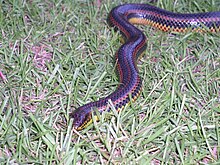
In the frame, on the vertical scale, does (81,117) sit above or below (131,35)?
below

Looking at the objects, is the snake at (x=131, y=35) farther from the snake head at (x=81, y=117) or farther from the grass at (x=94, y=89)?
the grass at (x=94, y=89)

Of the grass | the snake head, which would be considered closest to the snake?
the snake head

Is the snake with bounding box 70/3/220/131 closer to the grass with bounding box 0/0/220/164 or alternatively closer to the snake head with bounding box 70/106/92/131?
the snake head with bounding box 70/106/92/131

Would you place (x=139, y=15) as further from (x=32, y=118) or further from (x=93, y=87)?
(x=32, y=118)

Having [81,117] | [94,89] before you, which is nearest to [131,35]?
[94,89]

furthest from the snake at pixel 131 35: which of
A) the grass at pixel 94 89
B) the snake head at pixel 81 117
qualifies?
the grass at pixel 94 89

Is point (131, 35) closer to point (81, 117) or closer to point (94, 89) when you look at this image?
point (94, 89)
